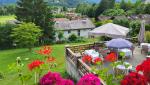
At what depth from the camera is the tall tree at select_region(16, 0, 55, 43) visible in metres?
36.4

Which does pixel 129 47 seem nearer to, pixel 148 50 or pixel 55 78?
pixel 148 50

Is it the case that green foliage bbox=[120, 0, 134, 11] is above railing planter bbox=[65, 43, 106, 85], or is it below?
above

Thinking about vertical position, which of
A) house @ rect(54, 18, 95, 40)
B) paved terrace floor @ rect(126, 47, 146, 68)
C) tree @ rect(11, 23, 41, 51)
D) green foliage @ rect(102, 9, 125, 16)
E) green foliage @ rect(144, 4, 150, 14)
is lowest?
house @ rect(54, 18, 95, 40)

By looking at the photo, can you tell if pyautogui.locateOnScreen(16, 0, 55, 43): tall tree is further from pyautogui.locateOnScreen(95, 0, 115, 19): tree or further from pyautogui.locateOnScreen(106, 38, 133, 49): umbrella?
pyautogui.locateOnScreen(95, 0, 115, 19): tree

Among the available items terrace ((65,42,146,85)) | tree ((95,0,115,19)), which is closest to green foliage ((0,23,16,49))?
terrace ((65,42,146,85))

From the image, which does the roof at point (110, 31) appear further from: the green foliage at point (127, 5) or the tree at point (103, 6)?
the green foliage at point (127, 5)

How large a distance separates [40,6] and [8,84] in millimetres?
24038

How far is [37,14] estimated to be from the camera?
36.6 m

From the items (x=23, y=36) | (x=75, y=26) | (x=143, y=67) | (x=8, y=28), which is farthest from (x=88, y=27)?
(x=143, y=67)

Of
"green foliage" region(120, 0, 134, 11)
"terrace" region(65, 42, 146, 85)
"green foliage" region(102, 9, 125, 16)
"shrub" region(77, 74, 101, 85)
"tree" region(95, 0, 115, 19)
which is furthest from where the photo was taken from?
"green foliage" region(120, 0, 134, 11)

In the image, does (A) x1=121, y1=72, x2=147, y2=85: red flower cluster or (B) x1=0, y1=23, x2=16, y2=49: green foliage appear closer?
(A) x1=121, y1=72, x2=147, y2=85: red flower cluster

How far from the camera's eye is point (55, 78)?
3506 millimetres

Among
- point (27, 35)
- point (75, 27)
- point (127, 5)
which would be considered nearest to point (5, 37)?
point (27, 35)

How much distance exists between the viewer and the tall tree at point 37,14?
36.4m
